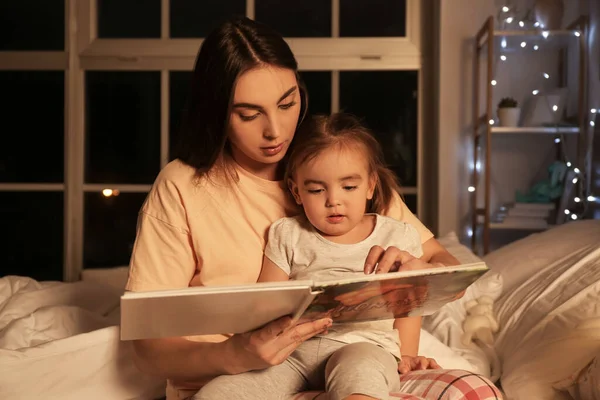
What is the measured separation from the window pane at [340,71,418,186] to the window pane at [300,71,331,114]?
0.21 feet

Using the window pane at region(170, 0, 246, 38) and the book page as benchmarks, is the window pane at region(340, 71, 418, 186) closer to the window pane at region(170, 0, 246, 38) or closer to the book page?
the window pane at region(170, 0, 246, 38)

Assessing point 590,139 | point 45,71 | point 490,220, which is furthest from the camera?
point 45,71

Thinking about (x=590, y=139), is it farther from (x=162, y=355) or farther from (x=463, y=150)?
(x=162, y=355)

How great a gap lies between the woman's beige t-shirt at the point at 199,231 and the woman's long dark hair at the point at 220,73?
58mm

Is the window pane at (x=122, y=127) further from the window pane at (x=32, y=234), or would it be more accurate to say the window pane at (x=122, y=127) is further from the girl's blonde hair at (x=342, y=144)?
the girl's blonde hair at (x=342, y=144)

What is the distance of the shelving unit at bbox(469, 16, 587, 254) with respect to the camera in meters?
2.87

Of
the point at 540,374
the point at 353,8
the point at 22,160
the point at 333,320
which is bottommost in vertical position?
the point at 540,374

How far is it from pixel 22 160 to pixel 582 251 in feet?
8.50

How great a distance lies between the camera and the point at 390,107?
3.33m

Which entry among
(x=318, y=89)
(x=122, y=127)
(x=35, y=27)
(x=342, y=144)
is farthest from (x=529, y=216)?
(x=35, y=27)

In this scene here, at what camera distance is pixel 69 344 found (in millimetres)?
1499

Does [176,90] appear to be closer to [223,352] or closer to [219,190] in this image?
[219,190]

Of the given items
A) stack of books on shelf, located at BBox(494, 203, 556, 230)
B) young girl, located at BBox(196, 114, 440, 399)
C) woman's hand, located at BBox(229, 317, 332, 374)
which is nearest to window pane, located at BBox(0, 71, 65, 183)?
stack of books on shelf, located at BBox(494, 203, 556, 230)

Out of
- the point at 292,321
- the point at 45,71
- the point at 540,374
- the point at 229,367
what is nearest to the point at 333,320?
the point at 292,321
